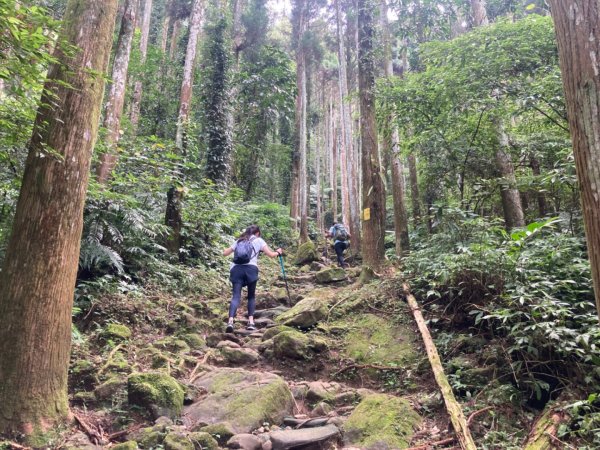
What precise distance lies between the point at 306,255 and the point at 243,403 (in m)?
10.4

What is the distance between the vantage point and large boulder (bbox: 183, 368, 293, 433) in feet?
12.9

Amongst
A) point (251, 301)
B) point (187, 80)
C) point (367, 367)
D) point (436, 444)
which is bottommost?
point (436, 444)

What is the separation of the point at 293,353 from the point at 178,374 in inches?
59.6

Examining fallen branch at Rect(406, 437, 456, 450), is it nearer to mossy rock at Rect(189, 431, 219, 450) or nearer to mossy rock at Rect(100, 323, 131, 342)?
mossy rock at Rect(189, 431, 219, 450)

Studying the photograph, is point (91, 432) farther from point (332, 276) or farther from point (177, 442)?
point (332, 276)

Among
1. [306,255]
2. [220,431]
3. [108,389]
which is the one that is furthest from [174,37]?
A: [220,431]

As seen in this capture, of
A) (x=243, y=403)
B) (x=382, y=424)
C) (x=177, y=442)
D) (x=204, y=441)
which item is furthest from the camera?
(x=243, y=403)

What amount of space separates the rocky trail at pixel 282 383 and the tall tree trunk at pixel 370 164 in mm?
1544

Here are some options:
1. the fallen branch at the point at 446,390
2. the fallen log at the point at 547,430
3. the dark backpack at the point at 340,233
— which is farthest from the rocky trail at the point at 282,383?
the dark backpack at the point at 340,233

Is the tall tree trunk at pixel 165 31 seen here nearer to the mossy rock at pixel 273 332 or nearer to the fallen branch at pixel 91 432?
the mossy rock at pixel 273 332

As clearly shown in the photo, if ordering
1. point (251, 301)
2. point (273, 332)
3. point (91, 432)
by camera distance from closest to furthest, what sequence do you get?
point (91, 432) → point (273, 332) → point (251, 301)

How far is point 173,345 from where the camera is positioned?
19.1 feet

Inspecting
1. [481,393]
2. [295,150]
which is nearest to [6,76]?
[481,393]

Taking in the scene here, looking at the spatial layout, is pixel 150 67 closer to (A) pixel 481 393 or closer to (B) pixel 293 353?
(B) pixel 293 353
